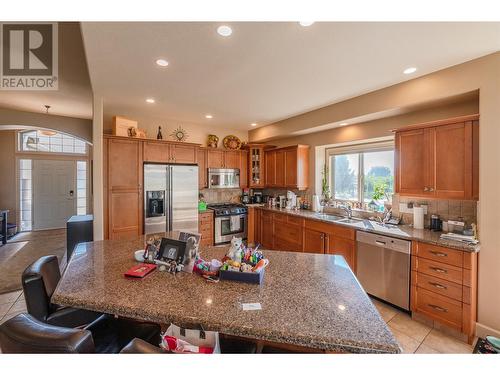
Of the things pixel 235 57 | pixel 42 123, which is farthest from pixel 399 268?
pixel 42 123

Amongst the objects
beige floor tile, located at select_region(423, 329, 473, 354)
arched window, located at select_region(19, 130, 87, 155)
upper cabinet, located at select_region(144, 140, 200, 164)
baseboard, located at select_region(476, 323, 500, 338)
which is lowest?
beige floor tile, located at select_region(423, 329, 473, 354)

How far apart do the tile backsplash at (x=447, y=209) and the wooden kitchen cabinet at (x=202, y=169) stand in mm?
3457

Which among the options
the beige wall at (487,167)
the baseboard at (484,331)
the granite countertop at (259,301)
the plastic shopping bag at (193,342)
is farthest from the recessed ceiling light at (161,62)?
the baseboard at (484,331)

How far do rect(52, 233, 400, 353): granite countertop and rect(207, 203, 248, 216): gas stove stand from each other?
9.77 feet

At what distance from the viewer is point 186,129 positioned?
4789 millimetres

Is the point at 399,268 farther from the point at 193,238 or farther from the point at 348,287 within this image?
the point at 193,238

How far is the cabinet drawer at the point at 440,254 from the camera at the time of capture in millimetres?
2150

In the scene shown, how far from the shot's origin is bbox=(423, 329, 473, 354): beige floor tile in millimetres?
2025

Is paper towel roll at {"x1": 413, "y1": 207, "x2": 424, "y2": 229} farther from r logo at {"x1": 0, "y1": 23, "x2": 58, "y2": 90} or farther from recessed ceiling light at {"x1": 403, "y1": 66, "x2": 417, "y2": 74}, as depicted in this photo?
r logo at {"x1": 0, "y1": 23, "x2": 58, "y2": 90}

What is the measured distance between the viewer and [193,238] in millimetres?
1619

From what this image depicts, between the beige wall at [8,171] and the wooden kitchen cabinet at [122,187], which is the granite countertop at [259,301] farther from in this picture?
the beige wall at [8,171]

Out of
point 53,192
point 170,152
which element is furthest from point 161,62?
point 53,192

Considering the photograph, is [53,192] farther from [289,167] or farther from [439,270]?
[439,270]

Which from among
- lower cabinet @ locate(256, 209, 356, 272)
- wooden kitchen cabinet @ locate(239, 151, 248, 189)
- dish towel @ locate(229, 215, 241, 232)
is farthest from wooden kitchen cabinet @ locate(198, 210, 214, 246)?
wooden kitchen cabinet @ locate(239, 151, 248, 189)
